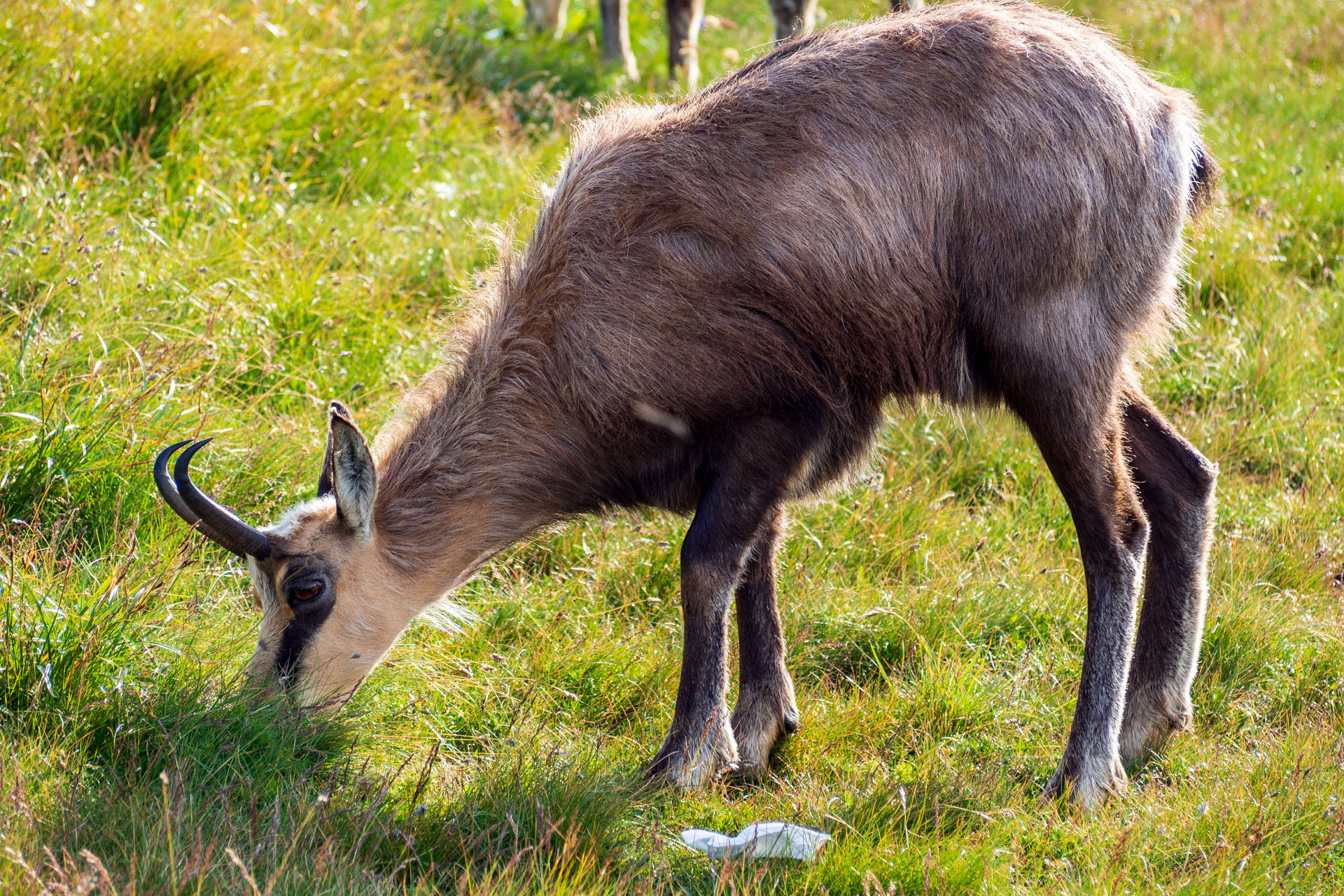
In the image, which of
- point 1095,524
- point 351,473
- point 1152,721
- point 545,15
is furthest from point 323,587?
point 545,15

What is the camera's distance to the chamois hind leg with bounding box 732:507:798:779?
163 inches

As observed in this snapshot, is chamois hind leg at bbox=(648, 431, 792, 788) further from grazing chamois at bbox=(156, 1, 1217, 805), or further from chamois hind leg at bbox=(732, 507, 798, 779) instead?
chamois hind leg at bbox=(732, 507, 798, 779)

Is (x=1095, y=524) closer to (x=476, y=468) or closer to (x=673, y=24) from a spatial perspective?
(x=476, y=468)

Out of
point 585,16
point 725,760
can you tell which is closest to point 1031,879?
point 725,760

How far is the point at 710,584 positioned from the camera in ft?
12.6

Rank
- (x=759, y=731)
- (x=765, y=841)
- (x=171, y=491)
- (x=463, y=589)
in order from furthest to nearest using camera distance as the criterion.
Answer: (x=463, y=589), (x=759, y=731), (x=171, y=491), (x=765, y=841)

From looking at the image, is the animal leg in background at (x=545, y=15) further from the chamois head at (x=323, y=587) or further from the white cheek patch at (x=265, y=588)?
the white cheek patch at (x=265, y=588)

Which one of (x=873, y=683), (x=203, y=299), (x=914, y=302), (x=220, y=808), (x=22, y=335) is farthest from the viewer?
(x=203, y=299)

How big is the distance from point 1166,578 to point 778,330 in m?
1.70

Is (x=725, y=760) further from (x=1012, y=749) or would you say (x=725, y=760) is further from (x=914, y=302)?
(x=914, y=302)

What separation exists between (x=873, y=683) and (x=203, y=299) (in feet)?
Answer: 11.2

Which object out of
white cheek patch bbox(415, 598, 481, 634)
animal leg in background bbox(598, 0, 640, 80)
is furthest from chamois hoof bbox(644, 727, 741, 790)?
animal leg in background bbox(598, 0, 640, 80)

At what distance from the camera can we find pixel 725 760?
400 centimetres

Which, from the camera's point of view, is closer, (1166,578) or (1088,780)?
(1088,780)
